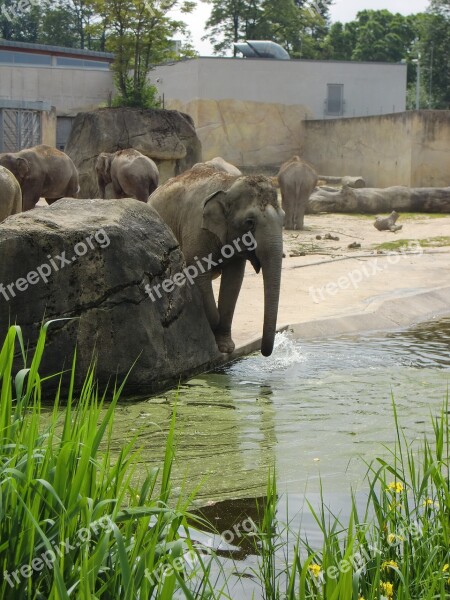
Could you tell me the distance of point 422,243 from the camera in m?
17.5

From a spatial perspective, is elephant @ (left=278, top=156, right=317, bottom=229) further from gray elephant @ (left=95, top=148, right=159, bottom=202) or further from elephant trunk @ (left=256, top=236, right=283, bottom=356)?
elephant trunk @ (left=256, top=236, right=283, bottom=356)

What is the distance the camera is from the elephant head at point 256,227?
7.79 metres

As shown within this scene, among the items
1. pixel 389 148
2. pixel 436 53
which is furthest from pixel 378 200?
pixel 436 53

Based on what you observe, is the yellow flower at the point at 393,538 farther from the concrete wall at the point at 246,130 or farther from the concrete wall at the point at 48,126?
the concrete wall at the point at 246,130

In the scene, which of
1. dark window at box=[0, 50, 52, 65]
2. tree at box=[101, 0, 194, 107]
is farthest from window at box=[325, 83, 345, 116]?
dark window at box=[0, 50, 52, 65]

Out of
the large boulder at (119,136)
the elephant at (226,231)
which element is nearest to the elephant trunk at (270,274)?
the elephant at (226,231)

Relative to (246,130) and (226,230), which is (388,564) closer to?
(226,230)

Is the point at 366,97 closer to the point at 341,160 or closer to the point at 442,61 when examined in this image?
the point at 341,160

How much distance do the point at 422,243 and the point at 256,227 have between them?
10115mm

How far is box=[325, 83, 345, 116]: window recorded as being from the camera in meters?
36.9

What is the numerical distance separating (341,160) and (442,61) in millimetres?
15845

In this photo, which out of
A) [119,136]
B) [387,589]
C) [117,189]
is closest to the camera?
[387,589]

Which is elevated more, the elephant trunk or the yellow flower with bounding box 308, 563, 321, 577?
the elephant trunk

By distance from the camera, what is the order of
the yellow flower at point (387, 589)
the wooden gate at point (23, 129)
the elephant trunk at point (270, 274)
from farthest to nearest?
1. the wooden gate at point (23, 129)
2. the elephant trunk at point (270, 274)
3. the yellow flower at point (387, 589)
